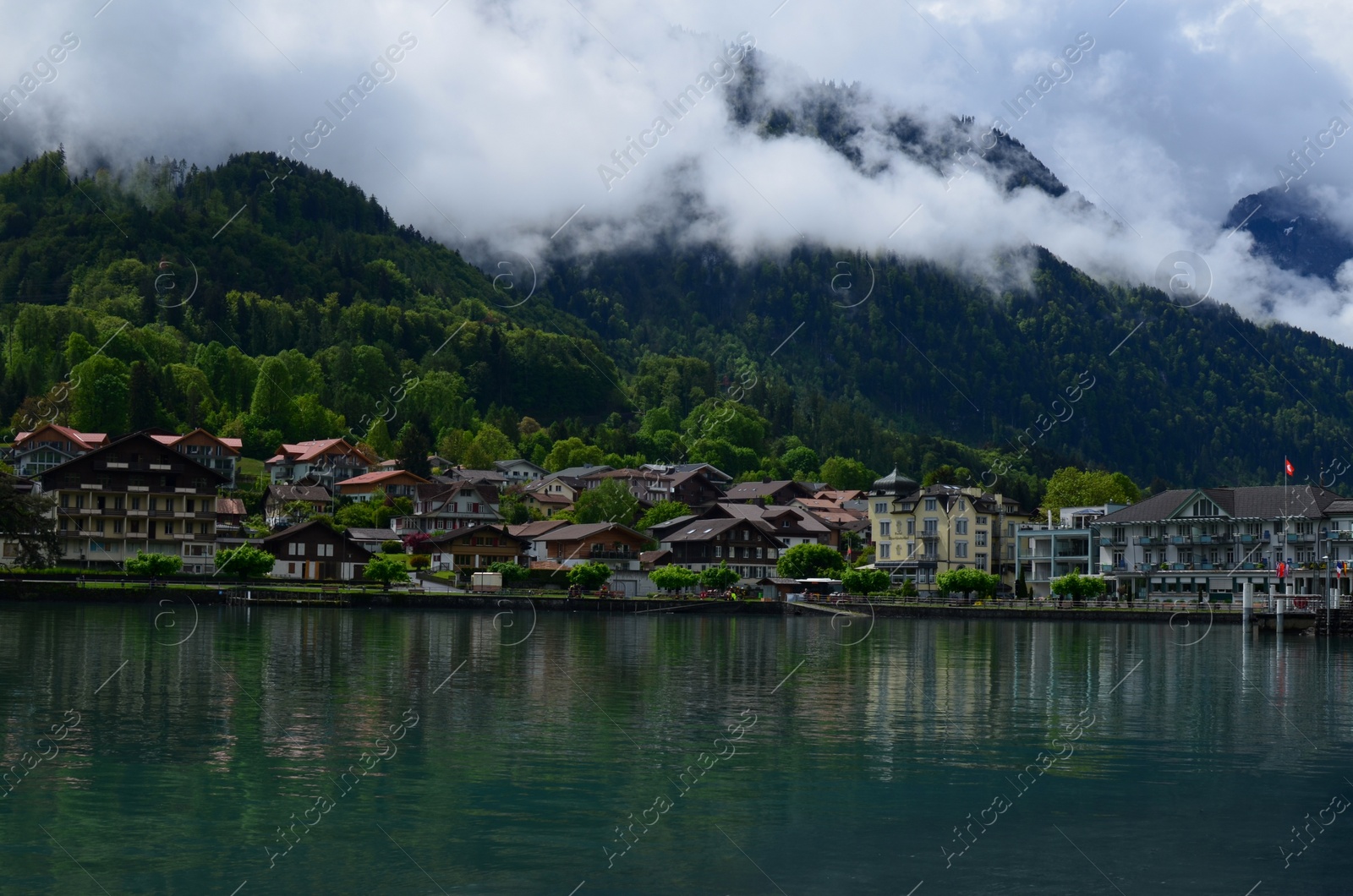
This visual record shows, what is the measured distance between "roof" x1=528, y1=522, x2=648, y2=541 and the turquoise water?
77.1 meters

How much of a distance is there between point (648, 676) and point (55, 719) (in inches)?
728

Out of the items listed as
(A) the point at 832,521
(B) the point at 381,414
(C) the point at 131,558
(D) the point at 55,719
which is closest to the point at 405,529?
(C) the point at 131,558

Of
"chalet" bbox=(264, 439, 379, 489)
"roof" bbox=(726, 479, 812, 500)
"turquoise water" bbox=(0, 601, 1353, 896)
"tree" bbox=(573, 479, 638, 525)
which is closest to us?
"turquoise water" bbox=(0, 601, 1353, 896)

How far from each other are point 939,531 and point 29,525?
74.6 meters

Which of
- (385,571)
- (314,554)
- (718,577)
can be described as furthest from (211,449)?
(718,577)

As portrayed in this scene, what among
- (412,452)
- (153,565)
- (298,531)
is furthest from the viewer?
(412,452)

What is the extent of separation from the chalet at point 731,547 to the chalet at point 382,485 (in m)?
35.9

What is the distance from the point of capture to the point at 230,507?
138 meters

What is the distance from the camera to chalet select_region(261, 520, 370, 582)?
113 m

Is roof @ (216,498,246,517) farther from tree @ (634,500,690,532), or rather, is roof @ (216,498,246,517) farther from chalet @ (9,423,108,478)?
tree @ (634,500,690,532)

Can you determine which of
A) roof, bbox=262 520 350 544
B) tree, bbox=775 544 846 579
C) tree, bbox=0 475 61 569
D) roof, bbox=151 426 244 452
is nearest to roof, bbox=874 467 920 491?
tree, bbox=775 544 846 579

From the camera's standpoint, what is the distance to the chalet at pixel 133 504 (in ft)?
368

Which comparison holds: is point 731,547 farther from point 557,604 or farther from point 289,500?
point 289,500

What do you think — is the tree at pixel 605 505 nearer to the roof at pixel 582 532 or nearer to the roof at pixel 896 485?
the roof at pixel 582 532
